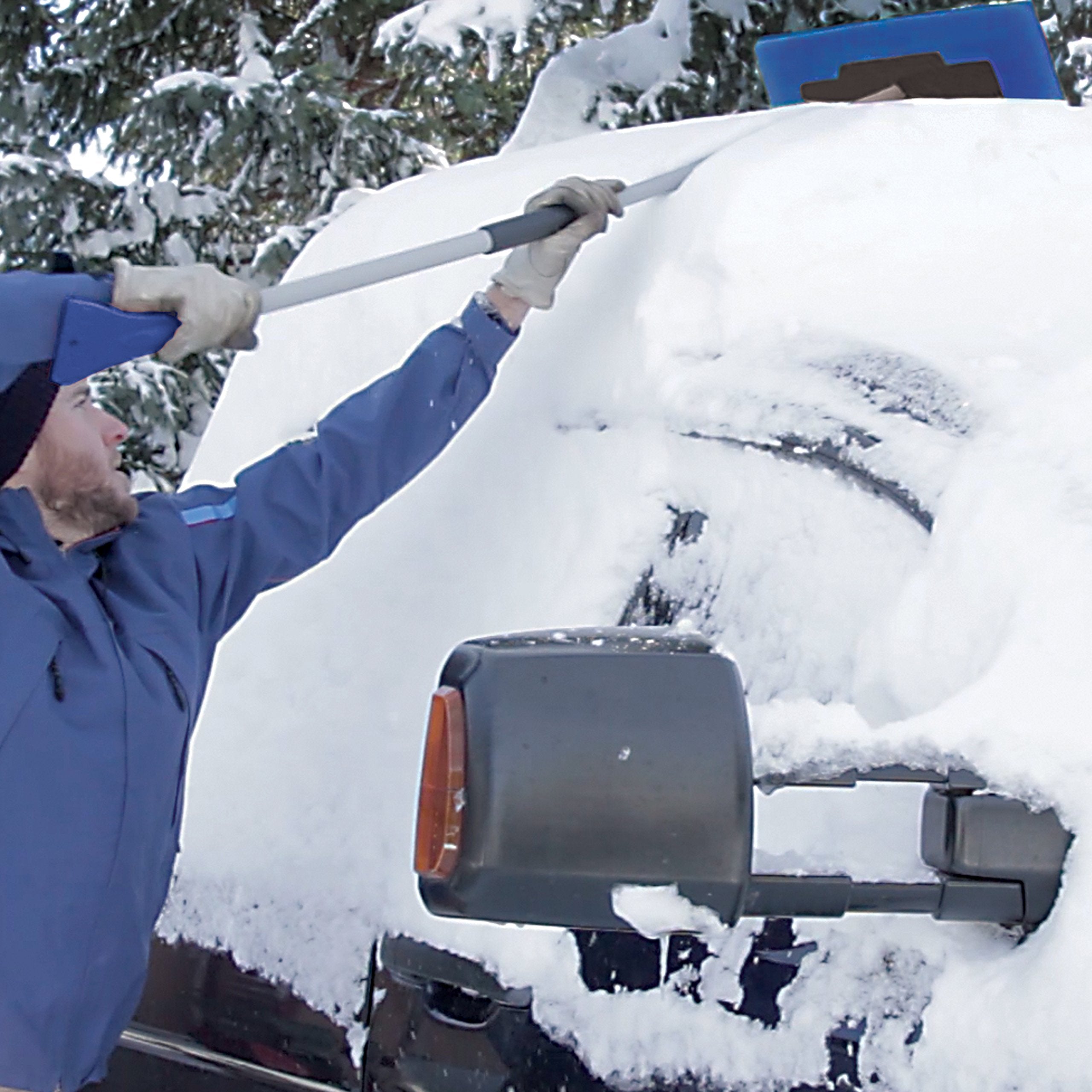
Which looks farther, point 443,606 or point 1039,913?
point 443,606

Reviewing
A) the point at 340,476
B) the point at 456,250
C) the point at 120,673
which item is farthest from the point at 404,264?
the point at 120,673

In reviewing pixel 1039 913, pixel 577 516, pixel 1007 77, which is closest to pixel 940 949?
pixel 1039 913

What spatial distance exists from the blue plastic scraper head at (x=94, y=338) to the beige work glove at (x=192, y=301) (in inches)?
1.1

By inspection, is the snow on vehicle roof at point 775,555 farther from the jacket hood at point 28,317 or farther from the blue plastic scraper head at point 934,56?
the blue plastic scraper head at point 934,56

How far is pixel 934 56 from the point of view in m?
3.44

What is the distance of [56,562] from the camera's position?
1761mm

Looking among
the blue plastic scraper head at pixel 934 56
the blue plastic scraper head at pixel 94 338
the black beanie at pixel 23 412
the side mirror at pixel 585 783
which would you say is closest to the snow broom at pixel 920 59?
the blue plastic scraper head at pixel 934 56

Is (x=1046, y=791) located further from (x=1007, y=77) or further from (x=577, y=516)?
(x=1007, y=77)

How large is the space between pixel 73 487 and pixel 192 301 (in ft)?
1.08

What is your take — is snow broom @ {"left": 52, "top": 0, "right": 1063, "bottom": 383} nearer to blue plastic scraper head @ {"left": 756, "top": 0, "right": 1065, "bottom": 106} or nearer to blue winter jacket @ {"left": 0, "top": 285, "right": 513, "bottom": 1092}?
blue plastic scraper head @ {"left": 756, "top": 0, "right": 1065, "bottom": 106}

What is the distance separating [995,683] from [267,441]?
1531 mm

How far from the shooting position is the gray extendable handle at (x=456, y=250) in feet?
6.15

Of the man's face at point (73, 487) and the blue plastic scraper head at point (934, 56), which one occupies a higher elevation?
the blue plastic scraper head at point (934, 56)

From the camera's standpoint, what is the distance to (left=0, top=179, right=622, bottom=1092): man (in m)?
1.59
